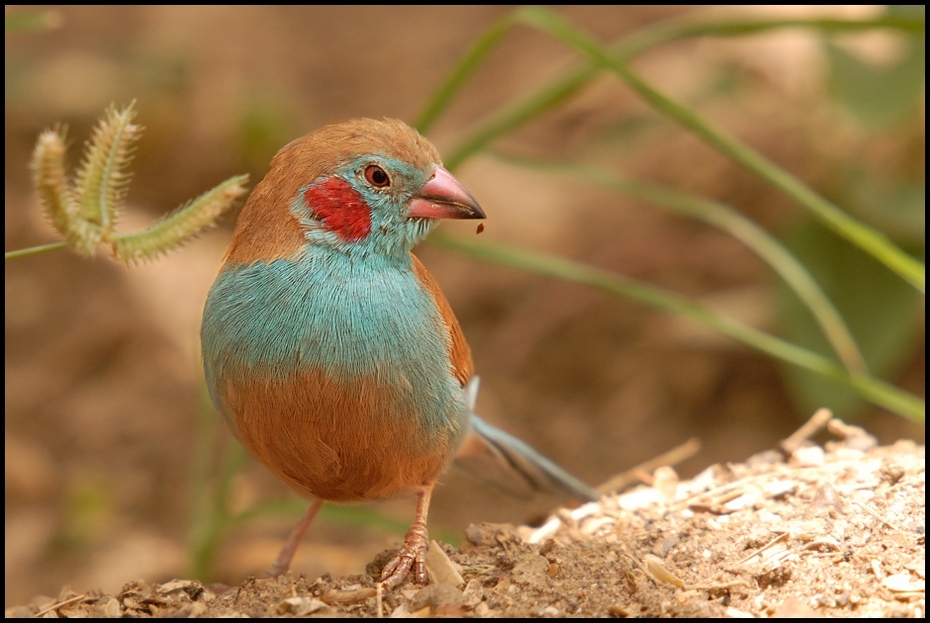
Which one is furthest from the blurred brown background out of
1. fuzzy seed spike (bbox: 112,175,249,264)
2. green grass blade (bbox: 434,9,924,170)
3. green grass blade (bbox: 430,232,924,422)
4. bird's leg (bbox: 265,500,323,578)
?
fuzzy seed spike (bbox: 112,175,249,264)

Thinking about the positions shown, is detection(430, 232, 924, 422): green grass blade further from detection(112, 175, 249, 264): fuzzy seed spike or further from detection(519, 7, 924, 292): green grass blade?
detection(112, 175, 249, 264): fuzzy seed spike

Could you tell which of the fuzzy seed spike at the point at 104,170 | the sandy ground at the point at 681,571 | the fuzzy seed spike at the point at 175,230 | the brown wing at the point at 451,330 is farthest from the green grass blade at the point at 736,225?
the fuzzy seed spike at the point at 104,170

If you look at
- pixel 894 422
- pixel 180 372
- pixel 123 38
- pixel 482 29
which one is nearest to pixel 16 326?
pixel 180 372

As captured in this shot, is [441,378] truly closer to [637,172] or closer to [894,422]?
[894,422]

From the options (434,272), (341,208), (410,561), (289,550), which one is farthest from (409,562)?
(434,272)

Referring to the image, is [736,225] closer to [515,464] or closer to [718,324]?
[718,324]

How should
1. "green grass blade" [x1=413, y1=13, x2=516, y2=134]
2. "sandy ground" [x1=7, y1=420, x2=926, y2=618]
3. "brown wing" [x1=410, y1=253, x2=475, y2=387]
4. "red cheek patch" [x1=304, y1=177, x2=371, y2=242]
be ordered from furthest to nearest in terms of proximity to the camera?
1. "green grass blade" [x1=413, y1=13, x2=516, y2=134]
2. "brown wing" [x1=410, y1=253, x2=475, y2=387]
3. "red cheek patch" [x1=304, y1=177, x2=371, y2=242]
4. "sandy ground" [x1=7, y1=420, x2=926, y2=618]
